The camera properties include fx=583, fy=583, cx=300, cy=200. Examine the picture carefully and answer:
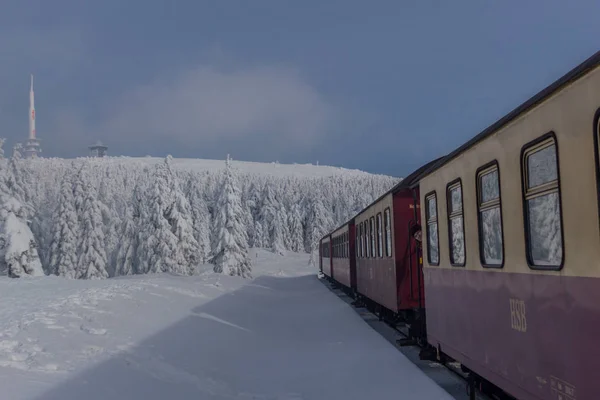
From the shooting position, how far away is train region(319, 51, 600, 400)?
4.23m

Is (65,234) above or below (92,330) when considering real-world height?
above

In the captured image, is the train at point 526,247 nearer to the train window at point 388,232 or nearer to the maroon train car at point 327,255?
the train window at point 388,232

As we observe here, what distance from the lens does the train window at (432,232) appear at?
9.38 metres

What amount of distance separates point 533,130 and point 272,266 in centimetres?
8219

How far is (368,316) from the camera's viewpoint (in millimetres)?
22781

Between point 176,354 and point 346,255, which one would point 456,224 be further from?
point 346,255

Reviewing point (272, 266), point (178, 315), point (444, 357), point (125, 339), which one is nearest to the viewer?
point (444, 357)

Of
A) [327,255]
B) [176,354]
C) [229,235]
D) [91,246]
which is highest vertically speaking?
[229,235]

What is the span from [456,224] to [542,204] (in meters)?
2.99

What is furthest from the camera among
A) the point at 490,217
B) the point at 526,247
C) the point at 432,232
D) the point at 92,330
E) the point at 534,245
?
the point at 92,330

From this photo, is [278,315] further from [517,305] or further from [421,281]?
[517,305]

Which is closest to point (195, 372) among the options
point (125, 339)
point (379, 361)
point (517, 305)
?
point (125, 339)

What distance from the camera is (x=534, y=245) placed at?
527 centimetres

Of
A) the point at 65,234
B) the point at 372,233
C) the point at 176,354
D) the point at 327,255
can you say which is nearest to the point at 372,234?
the point at 372,233
